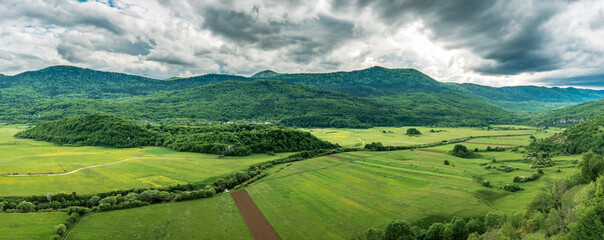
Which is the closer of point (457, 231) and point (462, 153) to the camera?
point (457, 231)

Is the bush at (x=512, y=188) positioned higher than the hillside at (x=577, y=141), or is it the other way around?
the hillside at (x=577, y=141)

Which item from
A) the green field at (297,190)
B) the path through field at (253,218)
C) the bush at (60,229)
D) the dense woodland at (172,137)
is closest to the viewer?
the bush at (60,229)

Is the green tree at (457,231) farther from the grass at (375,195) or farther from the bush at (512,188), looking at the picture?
the bush at (512,188)

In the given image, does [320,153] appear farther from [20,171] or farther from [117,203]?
[20,171]

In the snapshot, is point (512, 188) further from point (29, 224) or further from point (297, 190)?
point (29, 224)

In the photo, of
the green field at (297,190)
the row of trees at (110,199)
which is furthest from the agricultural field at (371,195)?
the row of trees at (110,199)

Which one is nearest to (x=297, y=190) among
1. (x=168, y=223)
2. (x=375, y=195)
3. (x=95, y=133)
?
(x=375, y=195)
